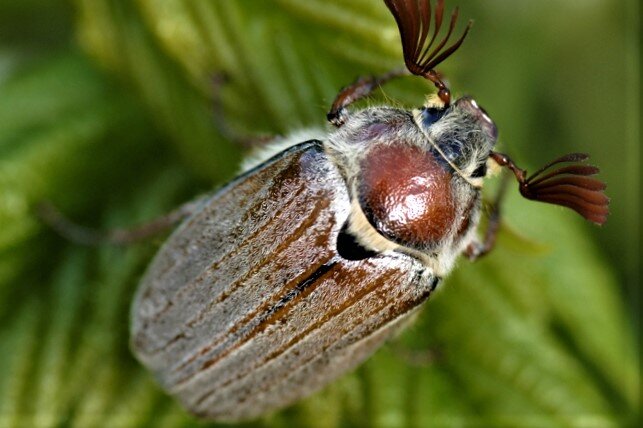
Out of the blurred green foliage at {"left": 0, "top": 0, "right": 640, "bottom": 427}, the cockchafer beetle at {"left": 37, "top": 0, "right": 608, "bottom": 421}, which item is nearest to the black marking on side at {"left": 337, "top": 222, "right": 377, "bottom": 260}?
the cockchafer beetle at {"left": 37, "top": 0, "right": 608, "bottom": 421}

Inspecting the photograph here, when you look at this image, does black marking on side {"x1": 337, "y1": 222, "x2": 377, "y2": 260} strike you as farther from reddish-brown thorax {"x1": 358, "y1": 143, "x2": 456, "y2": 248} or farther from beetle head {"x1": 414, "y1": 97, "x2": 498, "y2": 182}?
beetle head {"x1": 414, "y1": 97, "x2": 498, "y2": 182}

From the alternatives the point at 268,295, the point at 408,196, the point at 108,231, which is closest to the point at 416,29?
the point at 408,196

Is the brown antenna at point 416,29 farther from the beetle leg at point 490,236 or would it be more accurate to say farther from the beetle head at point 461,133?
the beetle leg at point 490,236

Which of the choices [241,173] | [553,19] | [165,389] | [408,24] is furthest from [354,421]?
[553,19]

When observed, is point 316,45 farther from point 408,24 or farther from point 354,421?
point 354,421

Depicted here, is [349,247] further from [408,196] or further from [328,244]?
[408,196]

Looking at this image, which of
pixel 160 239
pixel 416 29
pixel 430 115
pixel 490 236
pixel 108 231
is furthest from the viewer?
pixel 108 231
